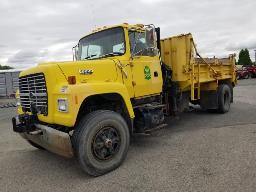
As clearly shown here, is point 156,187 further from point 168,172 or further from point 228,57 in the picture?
point 228,57

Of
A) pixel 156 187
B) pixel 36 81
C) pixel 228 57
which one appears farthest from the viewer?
pixel 228 57

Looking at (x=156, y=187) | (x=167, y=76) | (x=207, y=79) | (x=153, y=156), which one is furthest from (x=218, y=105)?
(x=156, y=187)

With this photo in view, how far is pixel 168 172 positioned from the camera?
5.07 meters

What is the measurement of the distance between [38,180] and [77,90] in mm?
1627

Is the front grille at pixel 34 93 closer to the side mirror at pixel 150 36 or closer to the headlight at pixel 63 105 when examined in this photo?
the headlight at pixel 63 105

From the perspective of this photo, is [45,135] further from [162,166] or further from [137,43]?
[137,43]

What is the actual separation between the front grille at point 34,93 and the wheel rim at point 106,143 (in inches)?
40.1

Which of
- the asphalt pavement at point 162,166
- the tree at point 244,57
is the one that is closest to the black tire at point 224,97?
the asphalt pavement at point 162,166

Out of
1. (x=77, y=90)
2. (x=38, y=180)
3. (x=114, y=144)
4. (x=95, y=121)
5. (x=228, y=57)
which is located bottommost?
(x=38, y=180)

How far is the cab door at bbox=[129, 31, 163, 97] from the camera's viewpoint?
20.9 ft

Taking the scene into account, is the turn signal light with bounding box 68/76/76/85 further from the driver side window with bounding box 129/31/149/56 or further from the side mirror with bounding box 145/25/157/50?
the side mirror with bounding box 145/25/157/50

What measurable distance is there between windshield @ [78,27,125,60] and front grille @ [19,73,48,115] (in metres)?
1.48

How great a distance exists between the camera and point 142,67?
257 inches

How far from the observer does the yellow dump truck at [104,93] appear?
16.5 feet
